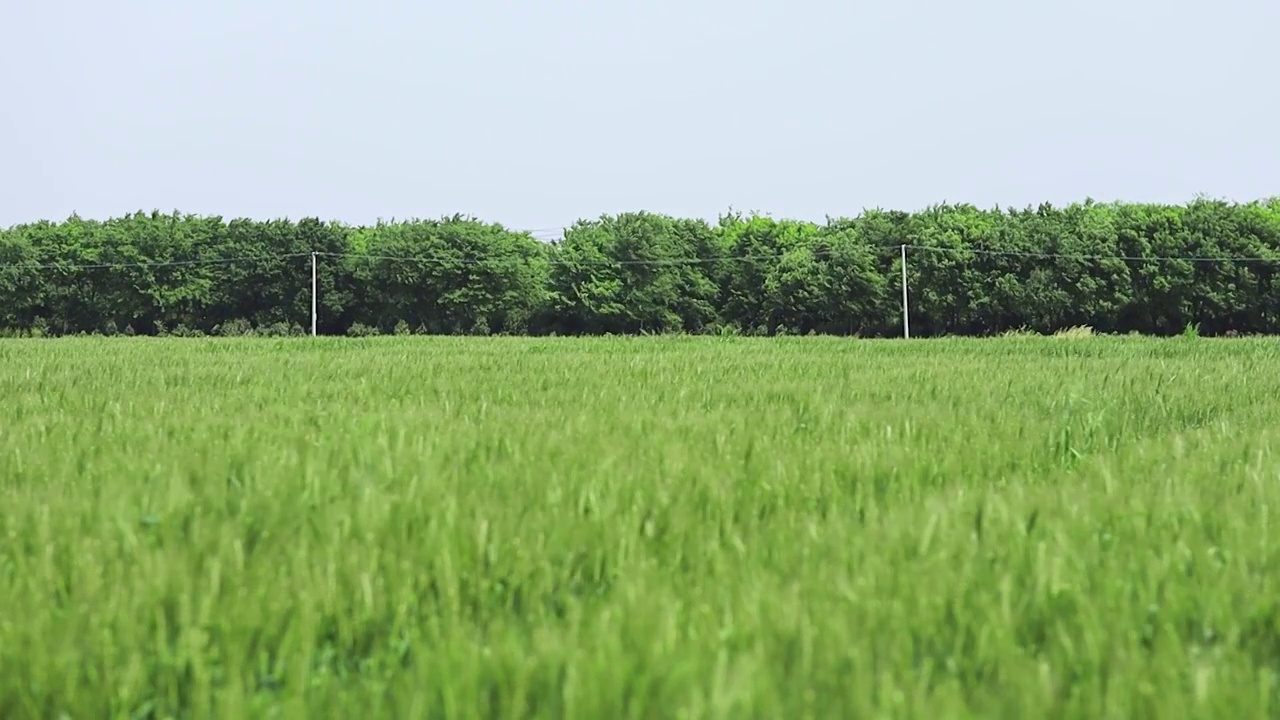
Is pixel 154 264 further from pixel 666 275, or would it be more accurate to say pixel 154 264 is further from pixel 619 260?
pixel 666 275

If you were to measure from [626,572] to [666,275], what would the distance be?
234 feet

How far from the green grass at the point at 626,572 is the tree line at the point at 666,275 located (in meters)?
62.1

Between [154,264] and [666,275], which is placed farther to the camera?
[666,275]

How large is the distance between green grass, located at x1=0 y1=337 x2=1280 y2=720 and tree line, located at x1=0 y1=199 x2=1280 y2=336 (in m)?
62.1

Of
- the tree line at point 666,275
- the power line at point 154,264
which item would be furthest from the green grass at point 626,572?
the power line at point 154,264

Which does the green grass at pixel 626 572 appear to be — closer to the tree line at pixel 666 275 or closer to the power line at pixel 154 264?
the tree line at pixel 666 275

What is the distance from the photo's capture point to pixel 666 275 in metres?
73.4

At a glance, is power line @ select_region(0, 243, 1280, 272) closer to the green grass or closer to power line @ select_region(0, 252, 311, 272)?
power line @ select_region(0, 252, 311, 272)

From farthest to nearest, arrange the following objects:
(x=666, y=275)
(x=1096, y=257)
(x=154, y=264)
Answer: (x=666, y=275) → (x=154, y=264) → (x=1096, y=257)

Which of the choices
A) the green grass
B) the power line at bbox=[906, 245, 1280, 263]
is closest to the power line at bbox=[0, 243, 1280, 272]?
the power line at bbox=[906, 245, 1280, 263]

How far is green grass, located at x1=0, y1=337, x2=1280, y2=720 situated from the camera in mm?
1604

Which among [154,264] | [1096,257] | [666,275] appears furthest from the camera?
[666,275]

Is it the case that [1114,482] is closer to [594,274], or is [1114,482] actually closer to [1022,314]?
[1022,314]

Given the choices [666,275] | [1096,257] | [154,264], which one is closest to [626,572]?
[1096,257]
